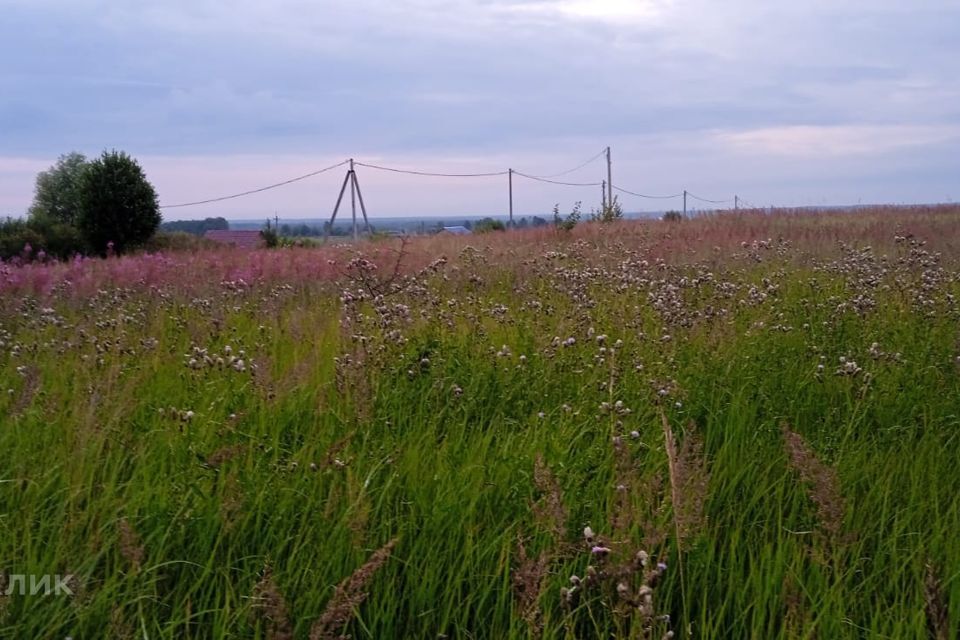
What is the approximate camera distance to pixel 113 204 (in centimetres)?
2309

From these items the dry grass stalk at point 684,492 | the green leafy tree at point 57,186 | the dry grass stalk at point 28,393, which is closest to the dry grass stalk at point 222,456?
the dry grass stalk at point 28,393

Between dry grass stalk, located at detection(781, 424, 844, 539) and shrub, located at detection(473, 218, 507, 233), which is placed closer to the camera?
dry grass stalk, located at detection(781, 424, 844, 539)

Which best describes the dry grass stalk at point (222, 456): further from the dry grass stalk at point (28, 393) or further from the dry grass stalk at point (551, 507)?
the dry grass stalk at point (551, 507)

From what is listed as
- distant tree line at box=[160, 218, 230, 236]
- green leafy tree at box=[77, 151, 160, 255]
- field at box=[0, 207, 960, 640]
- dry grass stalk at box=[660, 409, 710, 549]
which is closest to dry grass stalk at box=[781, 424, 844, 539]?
field at box=[0, 207, 960, 640]

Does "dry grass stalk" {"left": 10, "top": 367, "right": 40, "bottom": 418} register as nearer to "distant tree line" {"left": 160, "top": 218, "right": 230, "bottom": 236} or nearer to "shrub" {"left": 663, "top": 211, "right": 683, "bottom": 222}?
"shrub" {"left": 663, "top": 211, "right": 683, "bottom": 222}

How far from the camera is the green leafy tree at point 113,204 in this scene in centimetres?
2306

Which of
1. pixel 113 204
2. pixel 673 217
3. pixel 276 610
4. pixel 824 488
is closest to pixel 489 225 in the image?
pixel 673 217

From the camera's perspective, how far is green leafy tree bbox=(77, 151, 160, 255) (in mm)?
23062

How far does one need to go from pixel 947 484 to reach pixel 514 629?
2.13m

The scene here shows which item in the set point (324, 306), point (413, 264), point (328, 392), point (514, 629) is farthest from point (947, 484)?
point (413, 264)

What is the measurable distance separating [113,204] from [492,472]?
22580mm

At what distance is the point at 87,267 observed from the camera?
32.6 feet

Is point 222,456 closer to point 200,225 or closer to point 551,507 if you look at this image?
point 551,507

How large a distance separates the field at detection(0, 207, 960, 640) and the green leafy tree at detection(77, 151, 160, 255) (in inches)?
721
